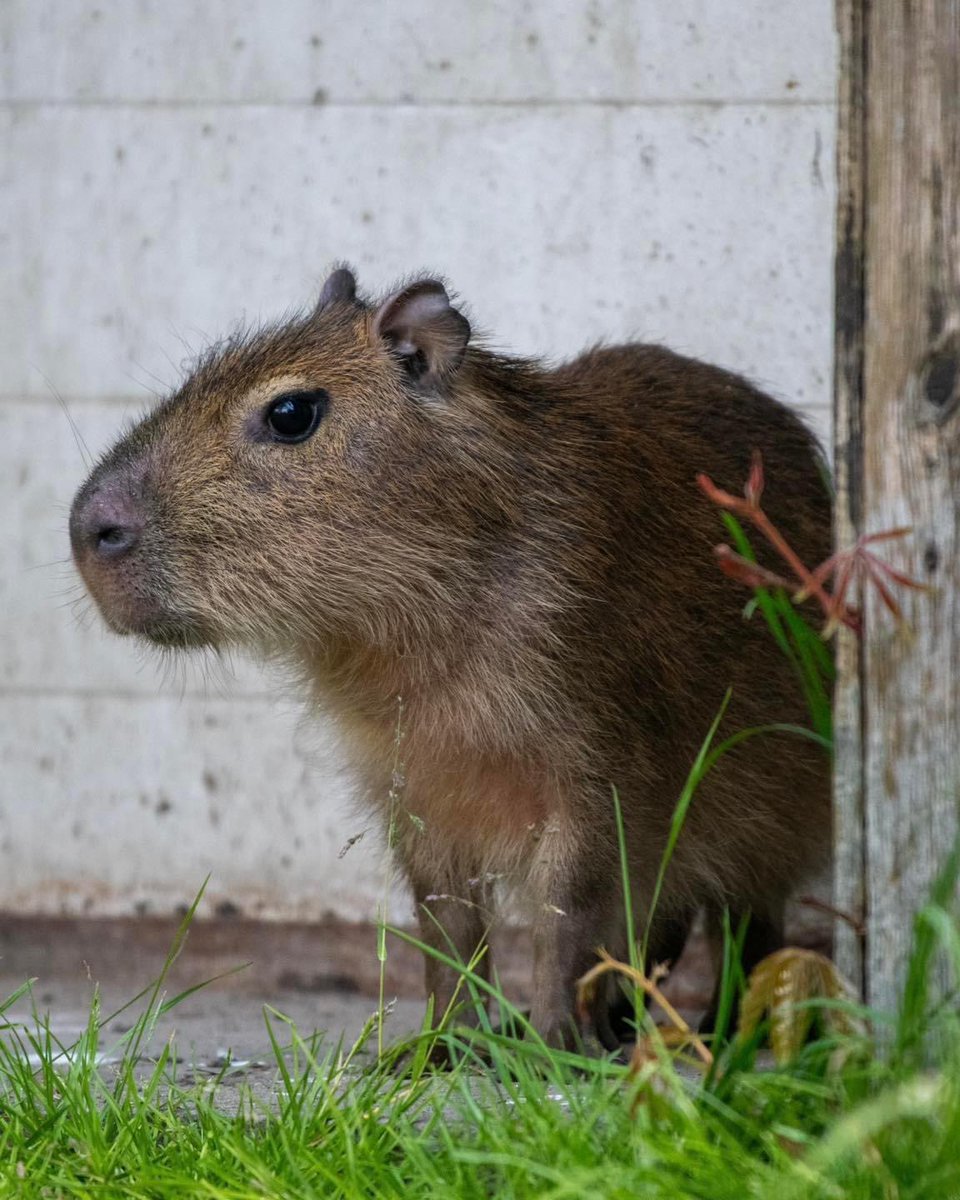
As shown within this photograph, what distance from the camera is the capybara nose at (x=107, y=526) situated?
3.63 m

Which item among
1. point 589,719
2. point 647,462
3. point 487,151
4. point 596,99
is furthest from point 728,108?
point 589,719

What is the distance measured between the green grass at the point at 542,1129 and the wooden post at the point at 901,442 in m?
0.18

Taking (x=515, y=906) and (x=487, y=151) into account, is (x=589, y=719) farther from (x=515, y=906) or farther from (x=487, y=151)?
(x=487, y=151)

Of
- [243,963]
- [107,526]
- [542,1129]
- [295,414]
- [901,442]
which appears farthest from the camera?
[243,963]

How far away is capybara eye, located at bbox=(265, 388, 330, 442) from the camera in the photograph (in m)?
3.73

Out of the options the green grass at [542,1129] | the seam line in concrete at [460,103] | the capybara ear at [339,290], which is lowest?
the green grass at [542,1129]

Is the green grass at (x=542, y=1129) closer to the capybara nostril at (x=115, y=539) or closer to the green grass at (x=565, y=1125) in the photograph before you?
the green grass at (x=565, y=1125)

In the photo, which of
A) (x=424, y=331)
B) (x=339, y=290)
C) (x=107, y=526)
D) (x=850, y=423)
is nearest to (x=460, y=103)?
(x=339, y=290)

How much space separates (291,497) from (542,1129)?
1.56 metres

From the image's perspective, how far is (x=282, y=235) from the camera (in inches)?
211

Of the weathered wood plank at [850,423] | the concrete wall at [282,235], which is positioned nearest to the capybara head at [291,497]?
the weathered wood plank at [850,423]

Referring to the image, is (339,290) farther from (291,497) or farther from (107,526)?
(107,526)

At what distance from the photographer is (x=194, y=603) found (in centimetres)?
366

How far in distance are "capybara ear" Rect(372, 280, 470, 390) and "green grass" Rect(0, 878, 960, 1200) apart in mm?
1462
